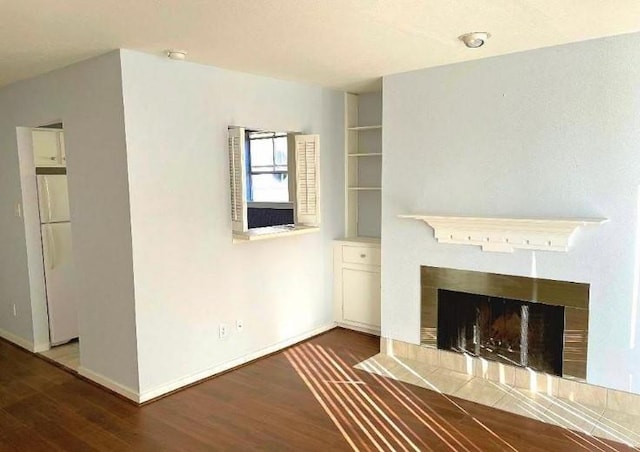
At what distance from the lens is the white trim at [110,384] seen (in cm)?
333

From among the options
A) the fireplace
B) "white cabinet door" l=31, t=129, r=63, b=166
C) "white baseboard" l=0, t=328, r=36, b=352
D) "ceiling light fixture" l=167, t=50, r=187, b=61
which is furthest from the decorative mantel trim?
"white baseboard" l=0, t=328, r=36, b=352

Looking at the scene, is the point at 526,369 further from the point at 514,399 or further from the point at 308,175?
the point at 308,175

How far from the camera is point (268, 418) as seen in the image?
3.08m

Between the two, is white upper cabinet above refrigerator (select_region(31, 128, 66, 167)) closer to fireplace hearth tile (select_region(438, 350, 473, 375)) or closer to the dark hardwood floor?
the dark hardwood floor

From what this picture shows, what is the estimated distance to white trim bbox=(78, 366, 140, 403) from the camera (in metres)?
3.33

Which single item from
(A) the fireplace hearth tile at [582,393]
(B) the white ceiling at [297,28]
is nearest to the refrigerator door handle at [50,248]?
(B) the white ceiling at [297,28]

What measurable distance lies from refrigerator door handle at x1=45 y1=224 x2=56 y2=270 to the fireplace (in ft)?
10.9

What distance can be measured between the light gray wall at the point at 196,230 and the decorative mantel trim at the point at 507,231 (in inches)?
54.8

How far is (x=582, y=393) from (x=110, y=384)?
333 cm

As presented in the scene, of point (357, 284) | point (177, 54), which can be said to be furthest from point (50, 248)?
point (357, 284)

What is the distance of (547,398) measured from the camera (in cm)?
330

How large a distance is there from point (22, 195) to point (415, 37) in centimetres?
356

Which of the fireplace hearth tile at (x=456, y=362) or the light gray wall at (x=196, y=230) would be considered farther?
the fireplace hearth tile at (x=456, y=362)

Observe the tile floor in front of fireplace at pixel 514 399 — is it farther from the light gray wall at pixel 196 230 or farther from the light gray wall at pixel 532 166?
the light gray wall at pixel 196 230
